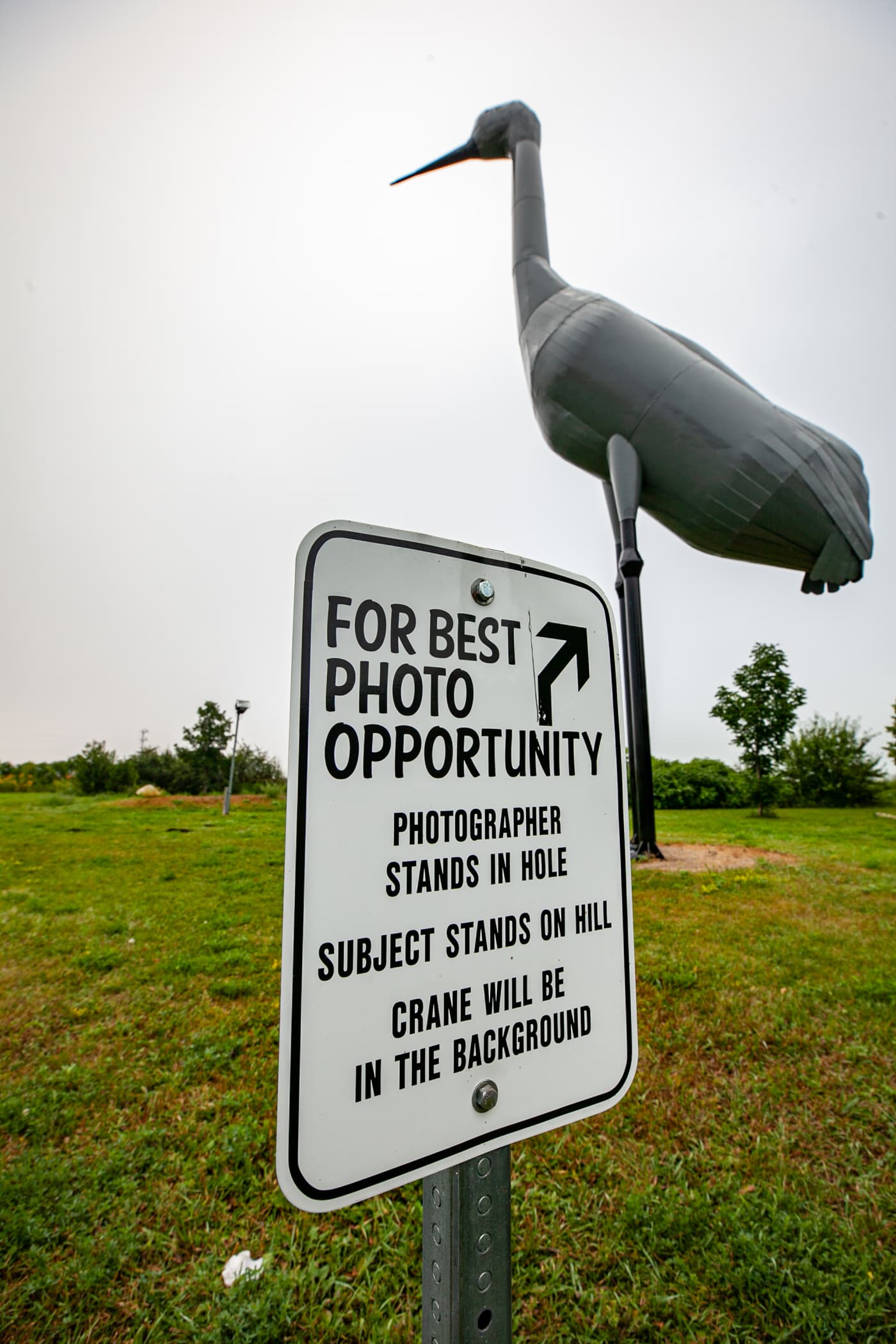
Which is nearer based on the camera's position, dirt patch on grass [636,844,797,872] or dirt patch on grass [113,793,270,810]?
dirt patch on grass [636,844,797,872]

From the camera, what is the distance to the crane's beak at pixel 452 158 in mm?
8344

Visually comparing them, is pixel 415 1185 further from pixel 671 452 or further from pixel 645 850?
pixel 671 452

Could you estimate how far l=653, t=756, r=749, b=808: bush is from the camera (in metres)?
11.0

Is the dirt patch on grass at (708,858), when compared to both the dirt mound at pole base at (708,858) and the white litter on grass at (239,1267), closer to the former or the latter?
the dirt mound at pole base at (708,858)

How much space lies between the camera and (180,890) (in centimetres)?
521

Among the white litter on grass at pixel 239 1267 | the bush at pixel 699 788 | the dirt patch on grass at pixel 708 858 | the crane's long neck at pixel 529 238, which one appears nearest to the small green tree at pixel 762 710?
the bush at pixel 699 788

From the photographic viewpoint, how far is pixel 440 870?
829 millimetres

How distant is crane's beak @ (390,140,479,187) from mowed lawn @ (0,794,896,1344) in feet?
32.0

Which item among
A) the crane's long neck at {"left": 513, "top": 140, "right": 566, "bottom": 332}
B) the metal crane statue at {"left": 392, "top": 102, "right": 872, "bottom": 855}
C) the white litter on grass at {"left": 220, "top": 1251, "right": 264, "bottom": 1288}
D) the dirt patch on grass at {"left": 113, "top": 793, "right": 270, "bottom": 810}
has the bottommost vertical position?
the white litter on grass at {"left": 220, "top": 1251, "right": 264, "bottom": 1288}

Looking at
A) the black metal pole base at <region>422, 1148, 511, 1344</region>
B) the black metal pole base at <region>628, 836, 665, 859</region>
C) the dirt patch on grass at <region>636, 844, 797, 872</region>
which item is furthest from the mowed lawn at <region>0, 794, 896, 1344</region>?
the black metal pole base at <region>628, 836, 665, 859</region>

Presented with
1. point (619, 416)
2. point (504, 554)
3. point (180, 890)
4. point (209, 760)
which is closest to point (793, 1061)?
point (504, 554)

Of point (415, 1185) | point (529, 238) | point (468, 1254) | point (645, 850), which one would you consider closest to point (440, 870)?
point (468, 1254)

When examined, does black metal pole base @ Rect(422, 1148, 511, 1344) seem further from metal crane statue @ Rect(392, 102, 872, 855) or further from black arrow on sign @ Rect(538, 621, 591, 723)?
metal crane statue @ Rect(392, 102, 872, 855)

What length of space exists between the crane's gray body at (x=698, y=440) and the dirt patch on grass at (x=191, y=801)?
7.93m
